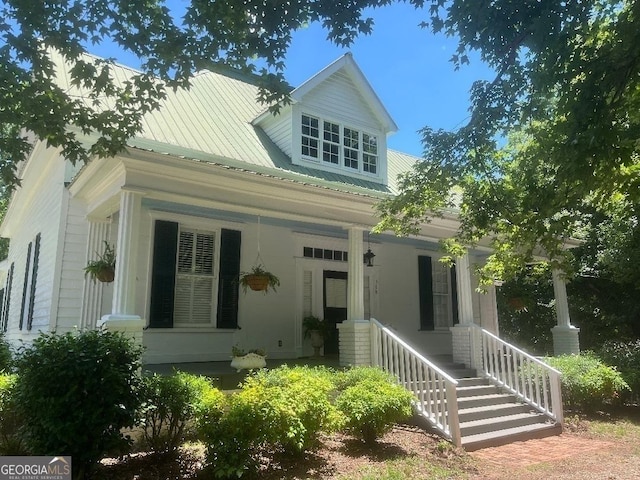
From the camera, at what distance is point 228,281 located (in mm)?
9828

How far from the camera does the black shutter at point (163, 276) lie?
29.6ft

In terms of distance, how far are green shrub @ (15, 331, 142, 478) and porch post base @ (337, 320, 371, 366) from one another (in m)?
4.58

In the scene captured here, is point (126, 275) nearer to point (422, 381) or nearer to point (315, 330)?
point (422, 381)

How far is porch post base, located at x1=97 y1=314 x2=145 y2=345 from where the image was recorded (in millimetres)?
6527

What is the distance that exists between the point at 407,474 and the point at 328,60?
9232mm

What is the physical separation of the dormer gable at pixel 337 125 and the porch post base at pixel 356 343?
3.97 m

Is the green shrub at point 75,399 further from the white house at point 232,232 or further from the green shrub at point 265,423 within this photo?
the white house at point 232,232

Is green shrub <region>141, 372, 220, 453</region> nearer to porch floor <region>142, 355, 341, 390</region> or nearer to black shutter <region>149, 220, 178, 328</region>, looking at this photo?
porch floor <region>142, 355, 341, 390</region>

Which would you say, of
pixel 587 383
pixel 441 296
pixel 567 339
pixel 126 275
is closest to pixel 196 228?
pixel 126 275

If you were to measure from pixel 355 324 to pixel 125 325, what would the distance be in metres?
3.95

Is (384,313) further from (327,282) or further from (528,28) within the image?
(528,28)

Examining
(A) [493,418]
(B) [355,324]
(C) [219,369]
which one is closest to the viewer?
(A) [493,418]

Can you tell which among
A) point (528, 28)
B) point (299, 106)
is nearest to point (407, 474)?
point (528, 28)

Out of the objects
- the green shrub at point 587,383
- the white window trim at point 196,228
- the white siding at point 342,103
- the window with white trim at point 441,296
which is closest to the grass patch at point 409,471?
the green shrub at point 587,383
